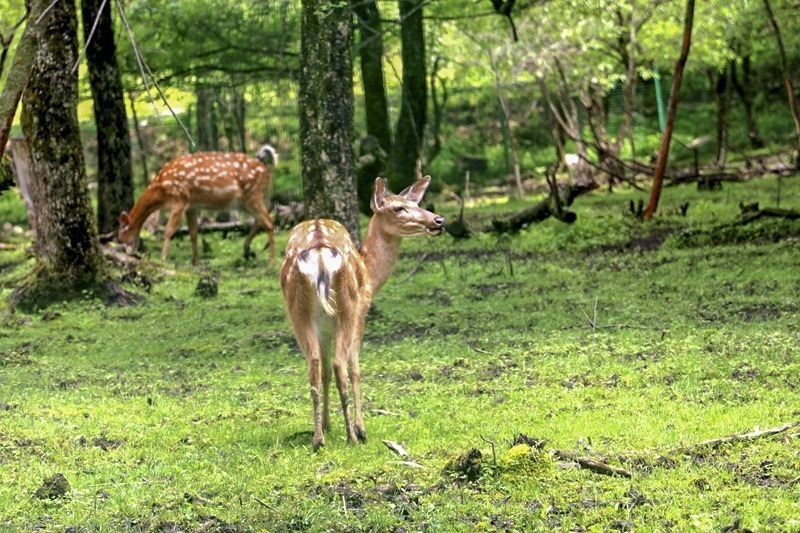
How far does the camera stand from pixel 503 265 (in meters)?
12.4

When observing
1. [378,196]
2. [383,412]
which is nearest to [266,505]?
[383,412]

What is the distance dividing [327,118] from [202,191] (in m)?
5.08

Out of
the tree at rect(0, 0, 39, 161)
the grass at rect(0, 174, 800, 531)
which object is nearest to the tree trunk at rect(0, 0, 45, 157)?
the tree at rect(0, 0, 39, 161)

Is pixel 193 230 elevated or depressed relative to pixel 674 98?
depressed

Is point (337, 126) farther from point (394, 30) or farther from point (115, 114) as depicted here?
point (394, 30)

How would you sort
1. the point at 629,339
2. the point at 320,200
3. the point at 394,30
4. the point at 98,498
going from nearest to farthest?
the point at 98,498 < the point at 629,339 < the point at 320,200 < the point at 394,30

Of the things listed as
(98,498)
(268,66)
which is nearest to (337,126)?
(98,498)

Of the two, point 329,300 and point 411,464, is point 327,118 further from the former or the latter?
point 411,464

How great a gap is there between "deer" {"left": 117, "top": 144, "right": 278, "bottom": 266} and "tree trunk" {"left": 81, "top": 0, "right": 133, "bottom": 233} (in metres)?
0.70

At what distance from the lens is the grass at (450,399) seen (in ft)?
15.8

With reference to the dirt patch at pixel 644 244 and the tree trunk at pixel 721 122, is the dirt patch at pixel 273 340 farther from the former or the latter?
the tree trunk at pixel 721 122

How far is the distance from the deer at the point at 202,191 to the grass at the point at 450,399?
5.00 ft

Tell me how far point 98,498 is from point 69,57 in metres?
6.42

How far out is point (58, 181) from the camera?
1066 centimetres
